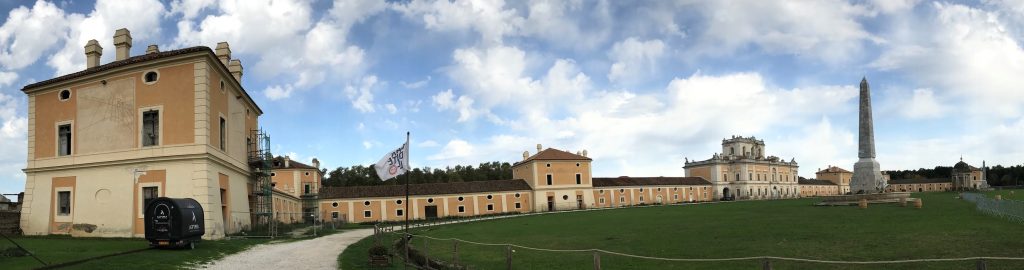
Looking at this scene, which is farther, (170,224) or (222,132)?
(222,132)


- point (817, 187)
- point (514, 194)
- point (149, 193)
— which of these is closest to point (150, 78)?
point (149, 193)

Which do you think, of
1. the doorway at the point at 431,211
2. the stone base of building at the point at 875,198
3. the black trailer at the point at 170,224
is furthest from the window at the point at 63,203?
the doorway at the point at 431,211

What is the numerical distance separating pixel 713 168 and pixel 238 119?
81.2 metres

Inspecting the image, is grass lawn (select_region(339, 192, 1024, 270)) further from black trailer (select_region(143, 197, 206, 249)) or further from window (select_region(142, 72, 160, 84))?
window (select_region(142, 72, 160, 84))

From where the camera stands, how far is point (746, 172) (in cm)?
10206

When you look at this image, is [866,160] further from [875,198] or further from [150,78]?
[150,78]

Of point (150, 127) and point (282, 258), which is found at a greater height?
point (150, 127)

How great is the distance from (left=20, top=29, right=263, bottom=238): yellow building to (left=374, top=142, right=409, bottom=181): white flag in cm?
748

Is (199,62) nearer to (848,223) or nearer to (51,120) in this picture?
(51,120)

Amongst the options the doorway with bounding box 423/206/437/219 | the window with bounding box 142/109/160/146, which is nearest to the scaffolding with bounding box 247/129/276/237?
the window with bounding box 142/109/160/146

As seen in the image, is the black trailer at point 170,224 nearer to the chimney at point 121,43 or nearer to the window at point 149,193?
the window at point 149,193

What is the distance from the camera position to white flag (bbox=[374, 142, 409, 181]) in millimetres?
21297

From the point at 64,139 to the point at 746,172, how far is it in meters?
93.0

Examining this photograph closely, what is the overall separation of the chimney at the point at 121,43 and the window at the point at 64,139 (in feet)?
13.1
